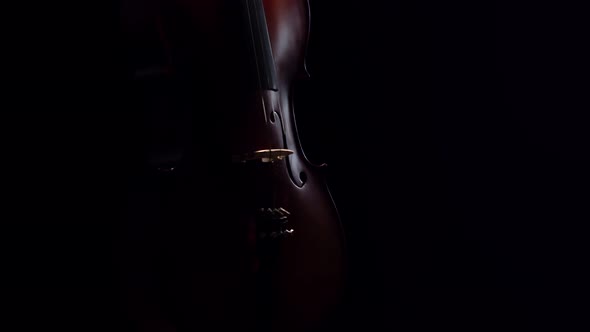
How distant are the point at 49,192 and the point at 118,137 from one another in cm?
16

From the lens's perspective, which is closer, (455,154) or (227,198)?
(227,198)

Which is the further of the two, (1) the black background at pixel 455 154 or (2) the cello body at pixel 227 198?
(1) the black background at pixel 455 154

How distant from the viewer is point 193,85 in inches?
31.1

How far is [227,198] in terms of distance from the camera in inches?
30.3

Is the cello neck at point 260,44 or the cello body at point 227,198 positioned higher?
the cello neck at point 260,44

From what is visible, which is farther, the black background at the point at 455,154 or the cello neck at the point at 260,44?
the black background at the point at 455,154

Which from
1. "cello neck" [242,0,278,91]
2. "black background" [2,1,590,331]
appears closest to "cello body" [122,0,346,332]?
"cello neck" [242,0,278,91]

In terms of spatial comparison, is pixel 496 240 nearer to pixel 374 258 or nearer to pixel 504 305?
pixel 504 305

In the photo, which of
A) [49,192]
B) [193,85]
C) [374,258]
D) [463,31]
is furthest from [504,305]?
[49,192]

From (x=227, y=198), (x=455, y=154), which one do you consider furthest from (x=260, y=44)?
(x=455, y=154)

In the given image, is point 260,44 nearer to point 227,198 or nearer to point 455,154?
point 227,198

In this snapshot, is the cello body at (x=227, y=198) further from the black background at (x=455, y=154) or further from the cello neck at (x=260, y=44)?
the black background at (x=455, y=154)

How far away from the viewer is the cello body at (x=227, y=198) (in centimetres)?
75

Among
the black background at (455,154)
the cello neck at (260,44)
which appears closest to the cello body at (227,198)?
the cello neck at (260,44)
